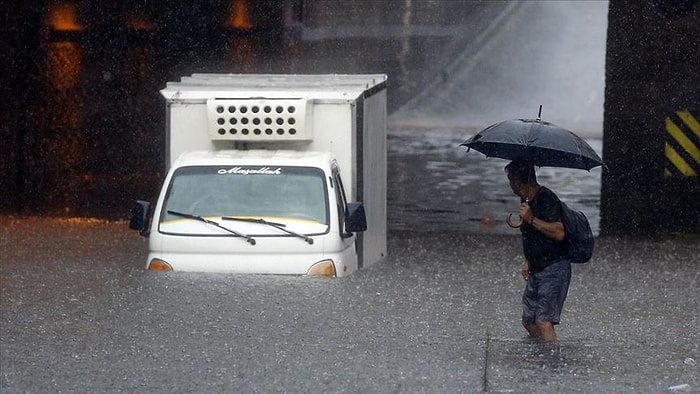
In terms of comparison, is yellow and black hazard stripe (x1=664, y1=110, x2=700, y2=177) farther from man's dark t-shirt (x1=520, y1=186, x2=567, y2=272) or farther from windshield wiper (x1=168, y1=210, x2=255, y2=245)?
man's dark t-shirt (x1=520, y1=186, x2=567, y2=272)

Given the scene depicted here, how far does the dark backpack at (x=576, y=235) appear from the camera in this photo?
9328 millimetres

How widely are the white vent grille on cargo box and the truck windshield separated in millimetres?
585

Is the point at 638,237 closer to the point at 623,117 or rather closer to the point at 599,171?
the point at 623,117

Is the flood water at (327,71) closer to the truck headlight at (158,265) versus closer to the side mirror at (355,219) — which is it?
the side mirror at (355,219)

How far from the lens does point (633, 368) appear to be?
30.6 ft

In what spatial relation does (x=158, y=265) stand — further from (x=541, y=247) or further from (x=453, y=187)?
(x=453, y=187)

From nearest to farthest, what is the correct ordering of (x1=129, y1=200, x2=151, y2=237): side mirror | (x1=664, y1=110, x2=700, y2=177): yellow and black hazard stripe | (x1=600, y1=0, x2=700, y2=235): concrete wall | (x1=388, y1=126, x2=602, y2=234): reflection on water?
(x1=129, y1=200, x2=151, y2=237): side mirror, (x1=600, y1=0, x2=700, y2=235): concrete wall, (x1=664, y1=110, x2=700, y2=177): yellow and black hazard stripe, (x1=388, y1=126, x2=602, y2=234): reflection on water

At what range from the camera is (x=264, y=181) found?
12758 millimetres

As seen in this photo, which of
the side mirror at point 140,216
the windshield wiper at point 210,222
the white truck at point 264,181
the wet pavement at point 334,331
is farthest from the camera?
the side mirror at point 140,216

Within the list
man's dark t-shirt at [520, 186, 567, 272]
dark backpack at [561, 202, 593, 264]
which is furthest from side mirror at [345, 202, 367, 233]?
dark backpack at [561, 202, 593, 264]

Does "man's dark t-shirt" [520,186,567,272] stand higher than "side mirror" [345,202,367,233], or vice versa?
"man's dark t-shirt" [520,186,567,272]

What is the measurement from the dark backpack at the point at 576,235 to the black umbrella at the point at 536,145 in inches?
13.8

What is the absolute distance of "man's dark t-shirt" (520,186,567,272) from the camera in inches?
366

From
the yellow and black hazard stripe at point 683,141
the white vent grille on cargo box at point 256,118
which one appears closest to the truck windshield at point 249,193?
the white vent grille on cargo box at point 256,118
